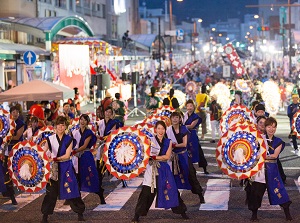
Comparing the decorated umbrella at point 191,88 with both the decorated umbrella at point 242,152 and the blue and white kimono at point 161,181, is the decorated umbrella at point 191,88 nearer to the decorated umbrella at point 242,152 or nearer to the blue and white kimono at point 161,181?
the decorated umbrella at point 242,152

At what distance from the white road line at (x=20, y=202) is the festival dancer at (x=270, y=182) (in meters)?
4.19

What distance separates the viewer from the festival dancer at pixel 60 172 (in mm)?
11872

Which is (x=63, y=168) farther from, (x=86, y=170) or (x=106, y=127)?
(x=106, y=127)

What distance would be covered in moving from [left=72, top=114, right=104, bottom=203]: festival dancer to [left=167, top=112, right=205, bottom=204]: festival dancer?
139 cm

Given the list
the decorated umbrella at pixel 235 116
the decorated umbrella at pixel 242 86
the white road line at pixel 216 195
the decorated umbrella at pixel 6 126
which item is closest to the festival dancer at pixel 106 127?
the decorated umbrella at pixel 6 126

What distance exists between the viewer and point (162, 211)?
12.9 metres

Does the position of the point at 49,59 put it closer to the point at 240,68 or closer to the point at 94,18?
the point at 240,68

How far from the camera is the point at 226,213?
12508 millimetres

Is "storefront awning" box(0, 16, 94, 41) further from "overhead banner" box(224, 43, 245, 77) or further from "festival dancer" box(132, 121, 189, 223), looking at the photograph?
"festival dancer" box(132, 121, 189, 223)

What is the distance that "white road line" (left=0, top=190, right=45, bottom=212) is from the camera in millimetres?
13383

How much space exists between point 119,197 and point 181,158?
1719 mm

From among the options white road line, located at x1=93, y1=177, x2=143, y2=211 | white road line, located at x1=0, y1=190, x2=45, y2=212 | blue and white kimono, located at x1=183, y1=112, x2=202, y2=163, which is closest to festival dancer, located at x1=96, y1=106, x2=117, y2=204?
white road line, located at x1=93, y1=177, x2=143, y2=211

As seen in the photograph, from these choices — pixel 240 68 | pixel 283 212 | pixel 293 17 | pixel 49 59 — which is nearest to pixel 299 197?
pixel 283 212

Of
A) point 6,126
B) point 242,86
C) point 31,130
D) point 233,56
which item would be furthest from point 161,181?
point 233,56
